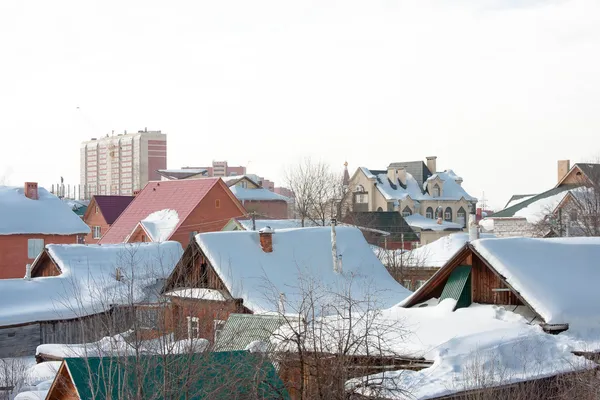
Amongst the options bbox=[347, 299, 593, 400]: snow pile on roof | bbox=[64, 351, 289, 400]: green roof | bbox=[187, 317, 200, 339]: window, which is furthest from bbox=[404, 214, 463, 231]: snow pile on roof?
bbox=[64, 351, 289, 400]: green roof

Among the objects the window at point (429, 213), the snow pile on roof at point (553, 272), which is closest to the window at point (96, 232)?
the window at point (429, 213)

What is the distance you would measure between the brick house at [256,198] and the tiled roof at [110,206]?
8.87 metres

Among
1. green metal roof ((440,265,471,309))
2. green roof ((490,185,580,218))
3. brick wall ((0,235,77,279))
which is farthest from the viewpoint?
green roof ((490,185,580,218))

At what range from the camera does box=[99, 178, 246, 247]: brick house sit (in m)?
46.0

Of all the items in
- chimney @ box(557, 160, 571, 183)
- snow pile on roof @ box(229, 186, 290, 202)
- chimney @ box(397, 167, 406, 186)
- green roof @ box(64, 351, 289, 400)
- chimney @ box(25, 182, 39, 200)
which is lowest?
green roof @ box(64, 351, 289, 400)

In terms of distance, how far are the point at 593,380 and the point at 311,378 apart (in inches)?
177

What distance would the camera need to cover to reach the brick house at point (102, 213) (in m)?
61.4

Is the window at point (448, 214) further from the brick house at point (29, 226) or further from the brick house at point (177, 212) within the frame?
the brick house at point (29, 226)

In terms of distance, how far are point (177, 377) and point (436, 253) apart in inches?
1183

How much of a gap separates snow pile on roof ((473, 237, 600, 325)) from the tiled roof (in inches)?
1870

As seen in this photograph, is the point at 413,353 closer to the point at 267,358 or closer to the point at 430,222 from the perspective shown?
the point at 267,358

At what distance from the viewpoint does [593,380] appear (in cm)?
1288

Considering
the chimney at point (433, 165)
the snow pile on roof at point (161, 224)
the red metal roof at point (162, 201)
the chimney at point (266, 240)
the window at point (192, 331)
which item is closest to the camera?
the window at point (192, 331)

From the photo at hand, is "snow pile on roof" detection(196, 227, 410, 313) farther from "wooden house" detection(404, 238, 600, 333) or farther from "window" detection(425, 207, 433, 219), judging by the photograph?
"window" detection(425, 207, 433, 219)
